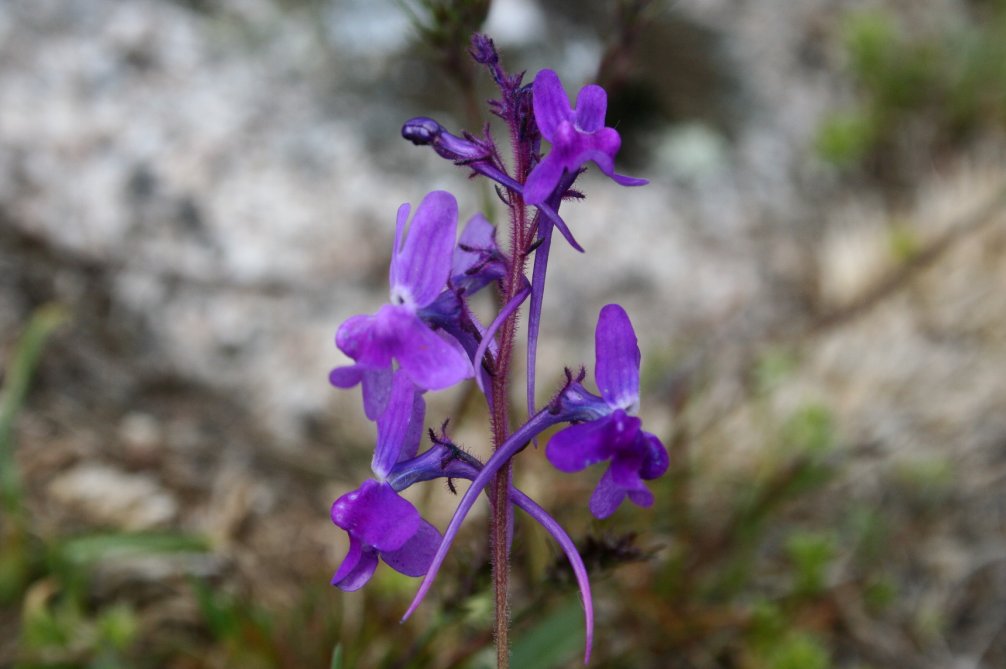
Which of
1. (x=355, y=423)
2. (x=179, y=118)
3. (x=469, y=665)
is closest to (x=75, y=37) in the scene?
(x=179, y=118)

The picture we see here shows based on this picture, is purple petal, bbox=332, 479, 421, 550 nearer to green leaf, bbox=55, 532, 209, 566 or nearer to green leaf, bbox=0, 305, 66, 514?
green leaf, bbox=55, 532, 209, 566

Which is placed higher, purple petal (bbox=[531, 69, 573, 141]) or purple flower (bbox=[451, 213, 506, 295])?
purple petal (bbox=[531, 69, 573, 141])

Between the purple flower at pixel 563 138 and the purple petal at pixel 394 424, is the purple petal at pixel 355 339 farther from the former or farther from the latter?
the purple flower at pixel 563 138

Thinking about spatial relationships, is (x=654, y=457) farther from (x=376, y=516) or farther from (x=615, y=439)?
(x=376, y=516)

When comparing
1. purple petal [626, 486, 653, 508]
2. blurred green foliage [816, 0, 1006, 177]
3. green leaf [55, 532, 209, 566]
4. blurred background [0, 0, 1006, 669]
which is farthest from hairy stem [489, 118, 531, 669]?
blurred green foliage [816, 0, 1006, 177]

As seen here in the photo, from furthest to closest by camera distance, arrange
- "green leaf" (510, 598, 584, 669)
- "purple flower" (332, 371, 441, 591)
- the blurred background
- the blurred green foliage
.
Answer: the blurred green foliage, the blurred background, "green leaf" (510, 598, 584, 669), "purple flower" (332, 371, 441, 591)

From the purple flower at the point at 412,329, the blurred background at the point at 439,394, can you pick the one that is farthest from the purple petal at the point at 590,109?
the blurred background at the point at 439,394
